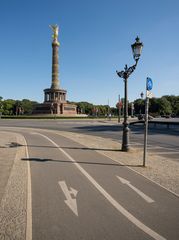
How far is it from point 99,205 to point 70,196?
3.26 ft

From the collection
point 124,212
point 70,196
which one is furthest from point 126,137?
point 124,212

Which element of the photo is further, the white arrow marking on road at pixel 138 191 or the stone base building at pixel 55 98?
the stone base building at pixel 55 98

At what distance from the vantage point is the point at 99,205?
5.92m

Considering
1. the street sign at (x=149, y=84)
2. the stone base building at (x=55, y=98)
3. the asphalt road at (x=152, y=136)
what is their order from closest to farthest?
1. the street sign at (x=149, y=84)
2. the asphalt road at (x=152, y=136)
3. the stone base building at (x=55, y=98)

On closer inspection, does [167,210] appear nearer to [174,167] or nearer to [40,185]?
[40,185]

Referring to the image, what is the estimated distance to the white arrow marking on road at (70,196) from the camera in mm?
5723

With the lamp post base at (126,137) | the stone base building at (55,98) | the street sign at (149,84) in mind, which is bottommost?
the lamp post base at (126,137)

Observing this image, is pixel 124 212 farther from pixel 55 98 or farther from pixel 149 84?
pixel 55 98

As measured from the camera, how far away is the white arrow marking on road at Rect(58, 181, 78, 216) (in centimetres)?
572

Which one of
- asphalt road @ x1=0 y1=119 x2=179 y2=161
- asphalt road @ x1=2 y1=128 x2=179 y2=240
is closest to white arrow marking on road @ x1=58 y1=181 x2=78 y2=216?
asphalt road @ x1=2 y1=128 x2=179 y2=240

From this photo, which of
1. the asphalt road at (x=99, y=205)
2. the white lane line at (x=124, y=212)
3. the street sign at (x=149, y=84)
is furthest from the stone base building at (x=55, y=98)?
the white lane line at (x=124, y=212)

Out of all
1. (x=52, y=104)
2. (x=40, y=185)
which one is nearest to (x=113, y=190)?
(x=40, y=185)

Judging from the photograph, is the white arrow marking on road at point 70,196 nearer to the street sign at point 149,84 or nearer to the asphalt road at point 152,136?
the street sign at point 149,84

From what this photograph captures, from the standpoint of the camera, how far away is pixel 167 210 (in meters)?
5.67
